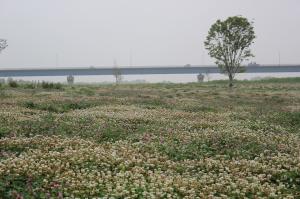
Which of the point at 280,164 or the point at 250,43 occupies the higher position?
the point at 250,43

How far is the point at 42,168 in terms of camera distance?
10344mm

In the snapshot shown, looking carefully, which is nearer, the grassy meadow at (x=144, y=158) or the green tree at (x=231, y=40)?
the grassy meadow at (x=144, y=158)

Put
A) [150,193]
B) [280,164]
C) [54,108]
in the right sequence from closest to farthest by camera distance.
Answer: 1. [150,193]
2. [280,164]
3. [54,108]

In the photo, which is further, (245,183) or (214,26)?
(214,26)

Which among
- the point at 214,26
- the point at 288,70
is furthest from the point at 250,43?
the point at 288,70

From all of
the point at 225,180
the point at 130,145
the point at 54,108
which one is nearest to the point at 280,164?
the point at 225,180

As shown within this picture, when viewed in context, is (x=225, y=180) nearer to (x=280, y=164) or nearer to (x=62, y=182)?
(x=280, y=164)

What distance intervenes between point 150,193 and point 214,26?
55.0 m

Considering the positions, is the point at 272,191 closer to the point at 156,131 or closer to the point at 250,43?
the point at 156,131

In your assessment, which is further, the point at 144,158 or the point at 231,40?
the point at 231,40

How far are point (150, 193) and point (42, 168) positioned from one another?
2919 millimetres

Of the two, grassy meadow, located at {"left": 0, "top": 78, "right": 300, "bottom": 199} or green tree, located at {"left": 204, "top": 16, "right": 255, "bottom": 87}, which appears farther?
green tree, located at {"left": 204, "top": 16, "right": 255, "bottom": 87}

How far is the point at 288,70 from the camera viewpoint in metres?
141

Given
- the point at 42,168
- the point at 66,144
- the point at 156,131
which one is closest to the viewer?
the point at 42,168
